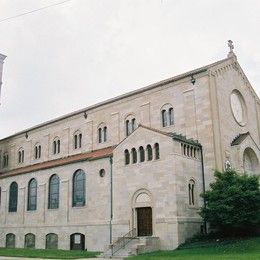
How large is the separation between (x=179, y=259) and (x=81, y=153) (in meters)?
24.3

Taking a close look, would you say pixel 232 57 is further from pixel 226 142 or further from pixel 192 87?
pixel 226 142

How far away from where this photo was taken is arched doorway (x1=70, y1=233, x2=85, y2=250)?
116ft

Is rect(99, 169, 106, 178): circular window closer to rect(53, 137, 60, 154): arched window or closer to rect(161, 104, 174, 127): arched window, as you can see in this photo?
rect(161, 104, 174, 127): arched window

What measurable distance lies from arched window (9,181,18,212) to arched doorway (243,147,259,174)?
2531cm

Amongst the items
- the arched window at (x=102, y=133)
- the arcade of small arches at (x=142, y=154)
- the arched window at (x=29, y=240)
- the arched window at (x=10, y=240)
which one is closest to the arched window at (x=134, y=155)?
the arcade of small arches at (x=142, y=154)

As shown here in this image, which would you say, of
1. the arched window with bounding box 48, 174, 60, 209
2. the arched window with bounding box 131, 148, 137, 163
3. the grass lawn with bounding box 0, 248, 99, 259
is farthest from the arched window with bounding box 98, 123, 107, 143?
the grass lawn with bounding box 0, 248, 99, 259

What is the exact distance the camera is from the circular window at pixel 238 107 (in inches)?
1497

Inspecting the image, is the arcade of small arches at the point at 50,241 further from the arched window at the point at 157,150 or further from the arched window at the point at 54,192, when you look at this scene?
the arched window at the point at 157,150

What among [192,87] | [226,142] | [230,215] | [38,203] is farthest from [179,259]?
[38,203]

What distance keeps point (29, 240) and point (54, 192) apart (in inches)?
230

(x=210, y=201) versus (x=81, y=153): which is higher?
(x=81, y=153)

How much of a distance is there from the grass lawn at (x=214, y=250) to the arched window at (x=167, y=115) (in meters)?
12.0

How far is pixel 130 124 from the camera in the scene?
40.3 m

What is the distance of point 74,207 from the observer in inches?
1467
